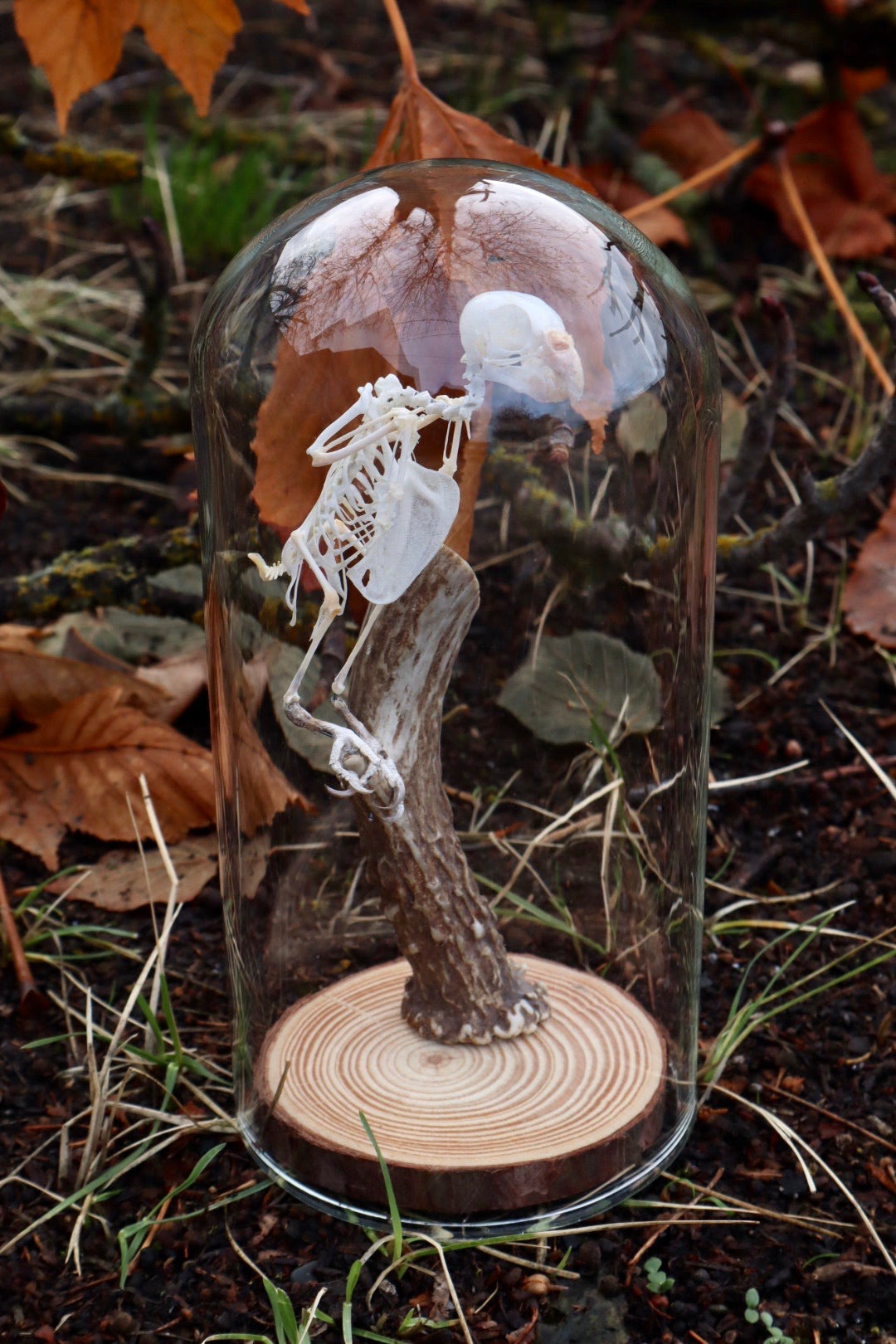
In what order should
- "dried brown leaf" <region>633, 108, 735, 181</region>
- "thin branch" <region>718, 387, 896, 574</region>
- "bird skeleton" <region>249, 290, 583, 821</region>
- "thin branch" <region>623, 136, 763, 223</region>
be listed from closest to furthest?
"bird skeleton" <region>249, 290, 583, 821</region> → "thin branch" <region>718, 387, 896, 574</region> → "thin branch" <region>623, 136, 763, 223</region> → "dried brown leaf" <region>633, 108, 735, 181</region>

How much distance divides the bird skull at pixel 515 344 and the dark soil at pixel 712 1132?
28.0 inches

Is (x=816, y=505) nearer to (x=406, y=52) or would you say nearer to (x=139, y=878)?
(x=406, y=52)

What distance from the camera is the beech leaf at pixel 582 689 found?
1.62 metres

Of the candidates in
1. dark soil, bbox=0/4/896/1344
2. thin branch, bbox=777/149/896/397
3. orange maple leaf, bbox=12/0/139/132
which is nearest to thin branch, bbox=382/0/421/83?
orange maple leaf, bbox=12/0/139/132

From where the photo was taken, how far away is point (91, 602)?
201 centimetres

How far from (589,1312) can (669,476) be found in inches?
30.9

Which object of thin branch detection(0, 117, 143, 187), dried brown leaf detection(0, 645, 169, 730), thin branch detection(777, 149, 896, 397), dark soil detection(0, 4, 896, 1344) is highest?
thin branch detection(0, 117, 143, 187)

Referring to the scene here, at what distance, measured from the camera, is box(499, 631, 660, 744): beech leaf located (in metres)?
1.62

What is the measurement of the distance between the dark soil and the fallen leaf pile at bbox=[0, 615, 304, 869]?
81mm

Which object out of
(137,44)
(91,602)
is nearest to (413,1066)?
(91,602)

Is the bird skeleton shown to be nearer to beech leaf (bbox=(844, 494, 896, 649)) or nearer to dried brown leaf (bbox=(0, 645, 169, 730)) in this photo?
dried brown leaf (bbox=(0, 645, 169, 730))

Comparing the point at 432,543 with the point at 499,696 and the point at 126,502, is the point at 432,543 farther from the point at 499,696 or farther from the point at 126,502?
the point at 126,502

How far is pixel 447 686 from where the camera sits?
4.80ft

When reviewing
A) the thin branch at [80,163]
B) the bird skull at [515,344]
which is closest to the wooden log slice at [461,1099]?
the bird skull at [515,344]
